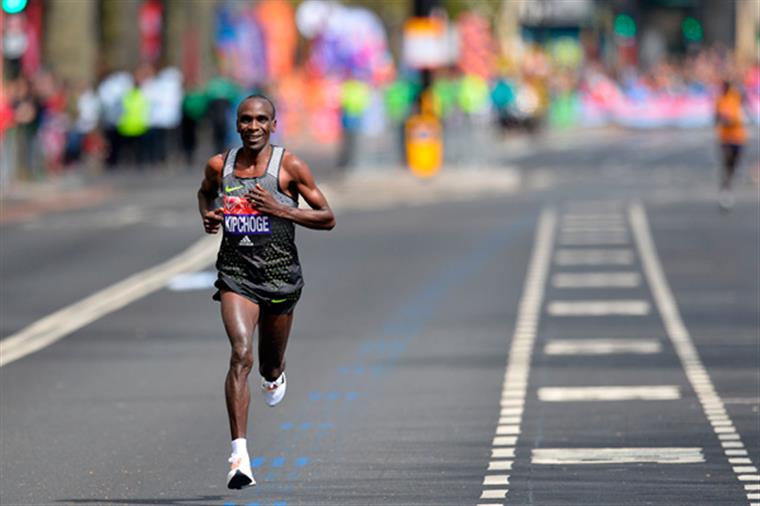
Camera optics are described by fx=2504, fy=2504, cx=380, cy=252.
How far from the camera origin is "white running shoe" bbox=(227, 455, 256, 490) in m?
9.95

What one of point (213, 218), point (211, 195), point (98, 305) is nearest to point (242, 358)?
point (213, 218)

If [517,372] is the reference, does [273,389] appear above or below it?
above

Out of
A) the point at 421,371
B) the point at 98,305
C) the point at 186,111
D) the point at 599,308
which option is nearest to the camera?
the point at 421,371

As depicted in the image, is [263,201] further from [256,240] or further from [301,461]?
Answer: [301,461]

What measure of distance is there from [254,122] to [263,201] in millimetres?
339

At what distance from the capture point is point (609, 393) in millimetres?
14062

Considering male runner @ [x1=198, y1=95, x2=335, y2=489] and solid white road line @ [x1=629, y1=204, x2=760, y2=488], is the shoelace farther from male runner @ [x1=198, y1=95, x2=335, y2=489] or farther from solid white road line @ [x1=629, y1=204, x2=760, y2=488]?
solid white road line @ [x1=629, y1=204, x2=760, y2=488]

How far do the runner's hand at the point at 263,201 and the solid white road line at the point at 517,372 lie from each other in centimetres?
146

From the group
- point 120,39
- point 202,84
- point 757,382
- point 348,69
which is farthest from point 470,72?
point 757,382

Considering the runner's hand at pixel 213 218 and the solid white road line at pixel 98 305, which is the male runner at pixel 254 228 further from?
the solid white road line at pixel 98 305

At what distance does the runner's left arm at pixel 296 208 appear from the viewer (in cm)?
1033

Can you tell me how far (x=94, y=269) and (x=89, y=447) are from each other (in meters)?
12.2

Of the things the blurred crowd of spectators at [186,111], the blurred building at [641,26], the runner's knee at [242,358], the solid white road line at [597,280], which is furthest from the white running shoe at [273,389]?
the blurred building at [641,26]

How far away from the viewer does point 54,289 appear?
71.2ft
